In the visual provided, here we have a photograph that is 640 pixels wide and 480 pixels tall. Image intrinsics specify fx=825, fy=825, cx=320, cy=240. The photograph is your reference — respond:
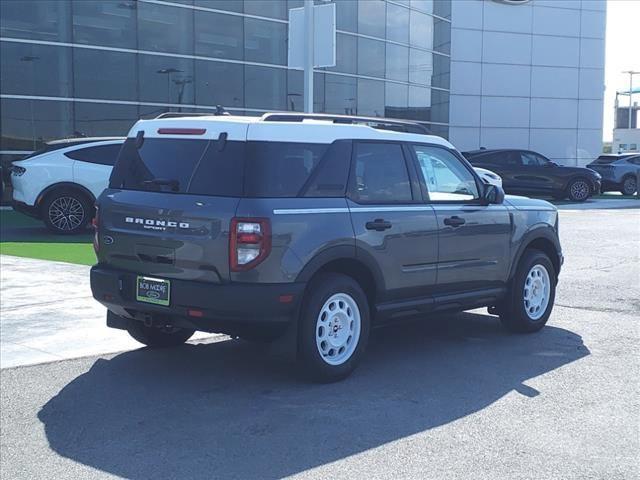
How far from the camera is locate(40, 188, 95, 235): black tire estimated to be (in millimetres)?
14766

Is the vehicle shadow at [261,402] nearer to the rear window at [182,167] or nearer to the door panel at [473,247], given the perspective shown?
the door panel at [473,247]

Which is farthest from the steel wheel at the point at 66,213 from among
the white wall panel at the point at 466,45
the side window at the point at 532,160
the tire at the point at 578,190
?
the white wall panel at the point at 466,45

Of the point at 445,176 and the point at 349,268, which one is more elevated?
the point at 445,176

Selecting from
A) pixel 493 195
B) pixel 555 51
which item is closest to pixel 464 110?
pixel 555 51

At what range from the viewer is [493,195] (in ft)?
24.0

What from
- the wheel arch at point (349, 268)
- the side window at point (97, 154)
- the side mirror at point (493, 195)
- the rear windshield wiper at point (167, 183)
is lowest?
the wheel arch at point (349, 268)

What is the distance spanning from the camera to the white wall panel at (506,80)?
3547 centimetres

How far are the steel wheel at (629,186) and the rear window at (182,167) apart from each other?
26532mm

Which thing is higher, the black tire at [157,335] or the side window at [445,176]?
the side window at [445,176]

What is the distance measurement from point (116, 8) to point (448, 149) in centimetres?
1673

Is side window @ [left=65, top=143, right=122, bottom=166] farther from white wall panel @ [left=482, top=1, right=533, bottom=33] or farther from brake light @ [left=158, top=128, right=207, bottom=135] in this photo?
white wall panel @ [left=482, top=1, right=533, bottom=33]

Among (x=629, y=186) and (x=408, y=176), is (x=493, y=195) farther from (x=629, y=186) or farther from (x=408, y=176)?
(x=629, y=186)

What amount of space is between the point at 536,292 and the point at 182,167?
3.78m

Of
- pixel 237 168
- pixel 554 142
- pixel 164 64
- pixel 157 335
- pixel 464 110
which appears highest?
pixel 164 64
